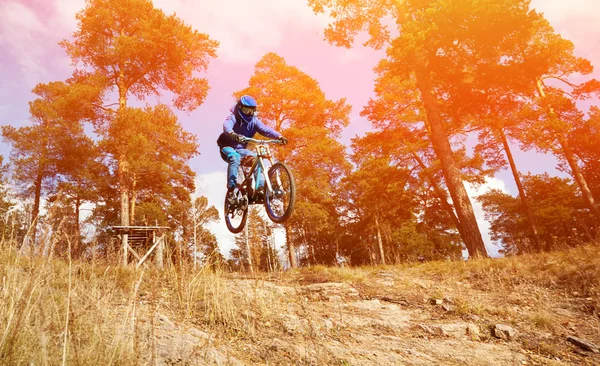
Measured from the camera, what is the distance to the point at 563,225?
2516 centimetres

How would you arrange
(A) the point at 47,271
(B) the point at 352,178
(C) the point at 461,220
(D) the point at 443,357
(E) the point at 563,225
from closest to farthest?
(A) the point at 47,271 < (D) the point at 443,357 < (C) the point at 461,220 < (B) the point at 352,178 < (E) the point at 563,225

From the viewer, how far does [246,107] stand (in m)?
4.56

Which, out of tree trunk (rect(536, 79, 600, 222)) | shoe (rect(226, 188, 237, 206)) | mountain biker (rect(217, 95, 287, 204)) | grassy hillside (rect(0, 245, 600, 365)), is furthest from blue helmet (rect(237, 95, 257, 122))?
tree trunk (rect(536, 79, 600, 222))

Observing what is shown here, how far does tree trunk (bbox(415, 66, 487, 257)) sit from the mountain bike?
25.0ft

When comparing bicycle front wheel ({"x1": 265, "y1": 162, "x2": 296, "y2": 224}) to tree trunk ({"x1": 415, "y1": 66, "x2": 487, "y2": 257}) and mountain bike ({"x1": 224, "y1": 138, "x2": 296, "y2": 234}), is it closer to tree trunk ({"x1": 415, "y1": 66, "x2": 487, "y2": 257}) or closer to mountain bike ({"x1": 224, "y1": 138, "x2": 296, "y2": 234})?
mountain bike ({"x1": 224, "y1": 138, "x2": 296, "y2": 234})

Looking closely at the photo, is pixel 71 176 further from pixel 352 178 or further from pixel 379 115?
pixel 379 115

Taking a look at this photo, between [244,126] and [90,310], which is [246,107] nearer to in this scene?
[244,126]

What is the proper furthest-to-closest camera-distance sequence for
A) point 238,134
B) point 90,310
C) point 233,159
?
point 233,159 → point 238,134 → point 90,310

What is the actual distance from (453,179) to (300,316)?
26.4 feet

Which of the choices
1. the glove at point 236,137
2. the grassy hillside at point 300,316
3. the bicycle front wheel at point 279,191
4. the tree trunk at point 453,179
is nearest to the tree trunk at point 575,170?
the tree trunk at point 453,179

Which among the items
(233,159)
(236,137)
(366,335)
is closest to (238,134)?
(236,137)

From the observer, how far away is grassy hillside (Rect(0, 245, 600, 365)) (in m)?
2.80

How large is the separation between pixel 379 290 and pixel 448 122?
428 inches

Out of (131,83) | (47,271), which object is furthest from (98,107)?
(47,271)
